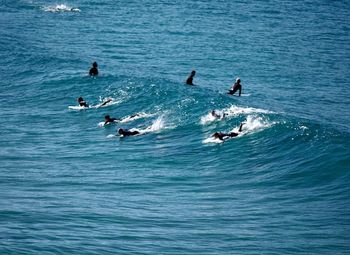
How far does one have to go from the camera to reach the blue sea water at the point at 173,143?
25.2 metres

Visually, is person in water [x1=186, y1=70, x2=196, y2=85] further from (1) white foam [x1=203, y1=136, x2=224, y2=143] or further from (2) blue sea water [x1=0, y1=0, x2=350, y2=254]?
(1) white foam [x1=203, y1=136, x2=224, y2=143]

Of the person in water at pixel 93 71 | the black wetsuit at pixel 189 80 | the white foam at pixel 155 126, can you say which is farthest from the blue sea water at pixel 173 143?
the black wetsuit at pixel 189 80

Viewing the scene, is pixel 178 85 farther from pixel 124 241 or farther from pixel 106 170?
pixel 124 241

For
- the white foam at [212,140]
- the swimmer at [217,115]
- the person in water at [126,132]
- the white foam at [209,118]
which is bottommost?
the person in water at [126,132]

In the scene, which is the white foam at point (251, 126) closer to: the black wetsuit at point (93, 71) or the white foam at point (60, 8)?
the black wetsuit at point (93, 71)

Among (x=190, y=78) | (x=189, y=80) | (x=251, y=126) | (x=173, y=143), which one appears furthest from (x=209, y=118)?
(x=189, y=80)

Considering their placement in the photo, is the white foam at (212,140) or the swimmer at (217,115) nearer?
the white foam at (212,140)

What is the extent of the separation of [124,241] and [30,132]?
19525 millimetres

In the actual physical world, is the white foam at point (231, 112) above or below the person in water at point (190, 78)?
below

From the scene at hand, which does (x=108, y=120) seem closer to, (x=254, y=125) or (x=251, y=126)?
(x=251, y=126)

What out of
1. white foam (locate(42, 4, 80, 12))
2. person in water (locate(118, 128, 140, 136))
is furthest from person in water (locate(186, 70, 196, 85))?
white foam (locate(42, 4, 80, 12))

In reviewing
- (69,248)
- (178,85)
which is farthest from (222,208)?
(178,85)

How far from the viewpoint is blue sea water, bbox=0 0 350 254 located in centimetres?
2516

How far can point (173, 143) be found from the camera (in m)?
38.6
